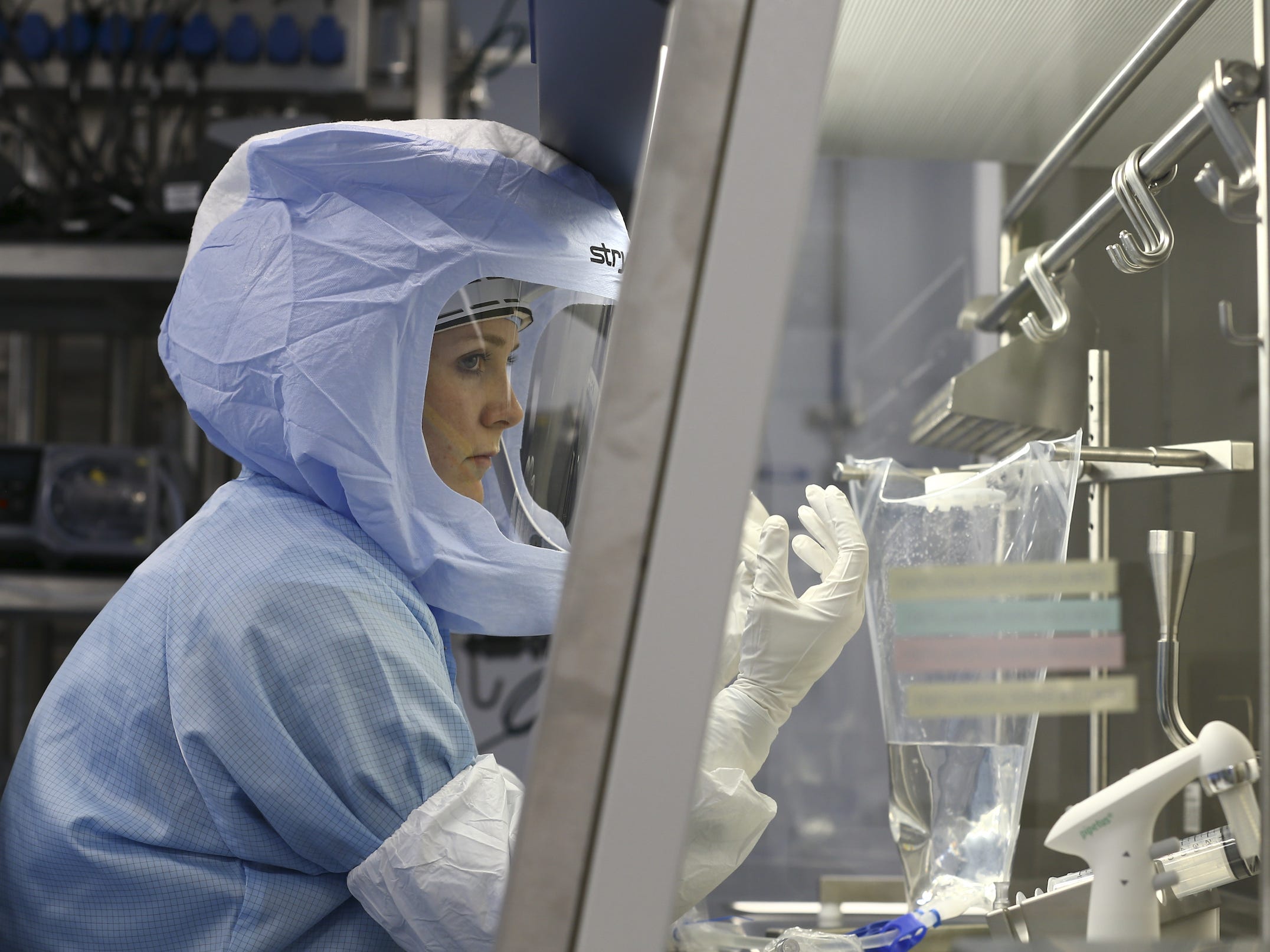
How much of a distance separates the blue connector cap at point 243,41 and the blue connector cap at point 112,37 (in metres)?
0.23

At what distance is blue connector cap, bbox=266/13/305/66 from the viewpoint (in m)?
1.90

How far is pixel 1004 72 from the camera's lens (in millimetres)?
824

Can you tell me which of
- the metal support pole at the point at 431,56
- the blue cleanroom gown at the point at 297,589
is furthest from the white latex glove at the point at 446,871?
the metal support pole at the point at 431,56

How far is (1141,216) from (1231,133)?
20cm

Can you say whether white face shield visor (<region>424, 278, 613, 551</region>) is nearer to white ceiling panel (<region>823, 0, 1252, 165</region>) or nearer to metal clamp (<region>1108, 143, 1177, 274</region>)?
white ceiling panel (<region>823, 0, 1252, 165</region>)

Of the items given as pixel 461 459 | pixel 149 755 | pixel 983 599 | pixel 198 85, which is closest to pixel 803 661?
pixel 983 599

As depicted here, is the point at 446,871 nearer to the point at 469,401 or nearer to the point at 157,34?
the point at 469,401

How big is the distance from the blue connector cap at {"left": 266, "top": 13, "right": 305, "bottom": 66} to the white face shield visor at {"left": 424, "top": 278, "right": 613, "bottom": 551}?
4.08 ft

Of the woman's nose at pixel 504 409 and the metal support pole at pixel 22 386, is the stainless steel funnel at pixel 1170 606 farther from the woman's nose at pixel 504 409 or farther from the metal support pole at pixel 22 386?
the metal support pole at pixel 22 386

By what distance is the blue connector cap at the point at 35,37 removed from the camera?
77.2 inches

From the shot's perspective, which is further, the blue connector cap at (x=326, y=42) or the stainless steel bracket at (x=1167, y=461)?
the blue connector cap at (x=326, y=42)

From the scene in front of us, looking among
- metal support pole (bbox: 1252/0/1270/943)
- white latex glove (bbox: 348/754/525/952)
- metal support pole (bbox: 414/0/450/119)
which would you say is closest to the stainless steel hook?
metal support pole (bbox: 1252/0/1270/943)

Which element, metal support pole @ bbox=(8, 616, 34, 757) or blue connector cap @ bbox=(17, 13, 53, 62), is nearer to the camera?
blue connector cap @ bbox=(17, 13, 53, 62)

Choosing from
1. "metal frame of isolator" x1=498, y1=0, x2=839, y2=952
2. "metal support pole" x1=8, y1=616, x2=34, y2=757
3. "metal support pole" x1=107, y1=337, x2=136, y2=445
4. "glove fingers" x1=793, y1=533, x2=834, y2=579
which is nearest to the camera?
"metal frame of isolator" x1=498, y1=0, x2=839, y2=952
